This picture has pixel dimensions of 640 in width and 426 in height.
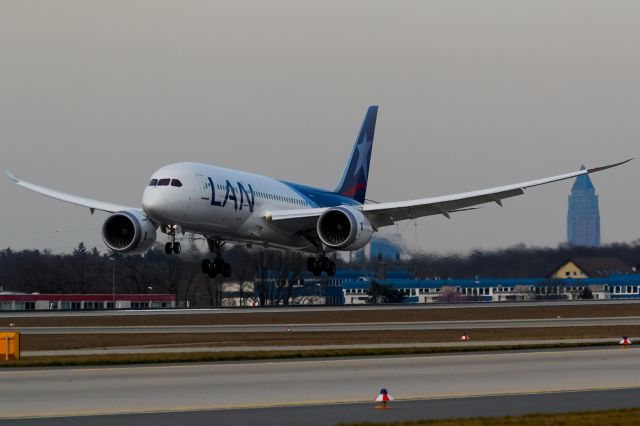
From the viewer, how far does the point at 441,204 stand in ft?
206

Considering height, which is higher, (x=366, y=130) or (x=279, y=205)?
(x=366, y=130)

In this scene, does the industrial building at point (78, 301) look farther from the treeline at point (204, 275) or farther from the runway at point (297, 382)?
the runway at point (297, 382)

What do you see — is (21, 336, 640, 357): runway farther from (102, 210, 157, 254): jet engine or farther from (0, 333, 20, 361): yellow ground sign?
(102, 210, 157, 254): jet engine

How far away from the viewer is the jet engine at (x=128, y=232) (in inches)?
2248

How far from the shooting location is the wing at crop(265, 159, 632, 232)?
58781 mm

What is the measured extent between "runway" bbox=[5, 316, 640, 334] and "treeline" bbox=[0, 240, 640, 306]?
76.6 ft

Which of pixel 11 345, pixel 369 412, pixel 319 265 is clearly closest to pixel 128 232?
pixel 319 265

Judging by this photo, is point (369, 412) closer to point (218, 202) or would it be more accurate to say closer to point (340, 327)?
point (218, 202)

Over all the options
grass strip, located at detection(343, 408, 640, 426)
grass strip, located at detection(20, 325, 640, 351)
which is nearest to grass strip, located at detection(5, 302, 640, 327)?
grass strip, located at detection(20, 325, 640, 351)

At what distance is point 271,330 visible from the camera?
5225 centimetres

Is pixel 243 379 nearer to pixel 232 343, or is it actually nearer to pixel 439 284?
pixel 232 343

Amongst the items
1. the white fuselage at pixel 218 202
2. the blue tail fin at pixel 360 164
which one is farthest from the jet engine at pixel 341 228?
the blue tail fin at pixel 360 164

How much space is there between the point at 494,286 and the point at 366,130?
76.9 feet

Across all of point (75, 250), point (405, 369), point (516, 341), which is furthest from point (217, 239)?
point (75, 250)
